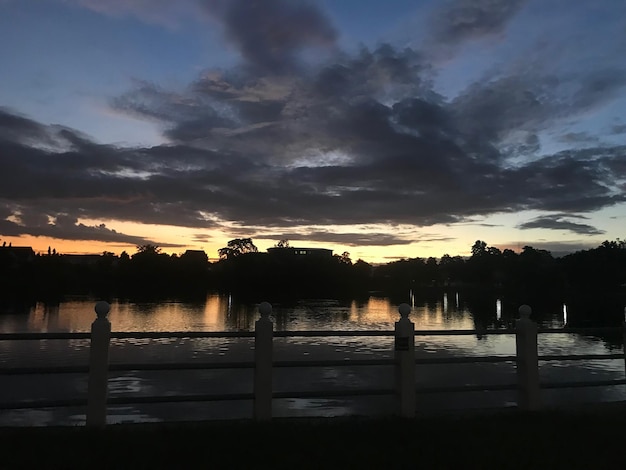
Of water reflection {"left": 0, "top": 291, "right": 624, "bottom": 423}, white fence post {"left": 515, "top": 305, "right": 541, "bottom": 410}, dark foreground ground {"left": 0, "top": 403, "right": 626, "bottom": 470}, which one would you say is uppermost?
white fence post {"left": 515, "top": 305, "right": 541, "bottom": 410}

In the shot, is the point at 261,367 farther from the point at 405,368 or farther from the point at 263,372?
the point at 405,368

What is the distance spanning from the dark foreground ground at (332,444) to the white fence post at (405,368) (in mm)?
378

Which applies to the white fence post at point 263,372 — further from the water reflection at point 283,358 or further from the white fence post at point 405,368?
the water reflection at point 283,358

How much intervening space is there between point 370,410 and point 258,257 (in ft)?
359

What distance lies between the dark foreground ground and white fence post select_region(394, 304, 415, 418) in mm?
378

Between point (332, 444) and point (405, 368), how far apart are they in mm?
1819

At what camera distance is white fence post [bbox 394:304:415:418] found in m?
6.96

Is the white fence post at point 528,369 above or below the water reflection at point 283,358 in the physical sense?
above

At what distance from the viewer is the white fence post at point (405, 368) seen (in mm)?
6965

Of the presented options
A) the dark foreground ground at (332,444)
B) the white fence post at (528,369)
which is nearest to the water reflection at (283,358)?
the white fence post at (528,369)

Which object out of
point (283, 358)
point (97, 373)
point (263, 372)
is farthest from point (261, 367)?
point (283, 358)

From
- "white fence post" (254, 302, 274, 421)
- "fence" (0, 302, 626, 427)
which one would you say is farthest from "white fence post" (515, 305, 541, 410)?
"white fence post" (254, 302, 274, 421)

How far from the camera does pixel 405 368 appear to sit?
23.0 feet

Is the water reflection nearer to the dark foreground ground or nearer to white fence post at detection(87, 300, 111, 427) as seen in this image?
white fence post at detection(87, 300, 111, 427)
